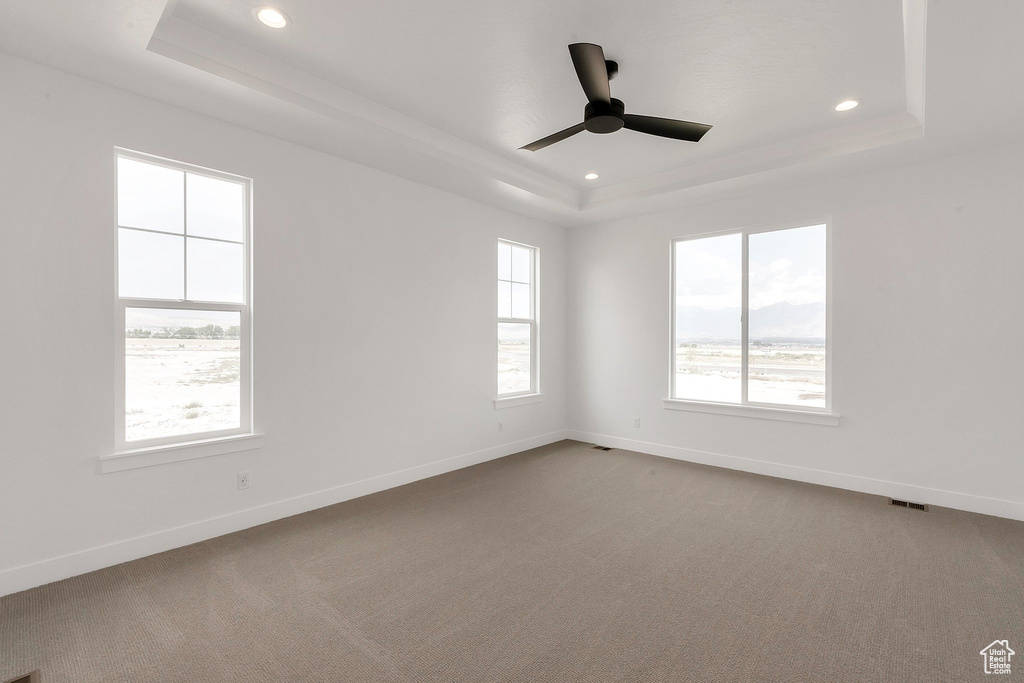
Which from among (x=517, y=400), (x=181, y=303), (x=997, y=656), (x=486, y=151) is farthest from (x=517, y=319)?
(x=997, y=656)

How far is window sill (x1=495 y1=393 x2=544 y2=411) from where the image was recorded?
5.12 m

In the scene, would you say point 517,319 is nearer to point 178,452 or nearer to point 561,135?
point 561,135

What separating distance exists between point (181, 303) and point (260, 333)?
0.49 m

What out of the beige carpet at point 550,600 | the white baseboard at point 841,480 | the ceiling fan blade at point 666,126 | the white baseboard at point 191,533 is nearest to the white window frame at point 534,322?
the white baseboard at point 841,480

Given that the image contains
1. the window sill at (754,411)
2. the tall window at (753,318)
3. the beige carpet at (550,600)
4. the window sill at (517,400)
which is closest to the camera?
the beige carpet at (550,600)

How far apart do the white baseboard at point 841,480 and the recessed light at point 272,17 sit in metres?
4.83

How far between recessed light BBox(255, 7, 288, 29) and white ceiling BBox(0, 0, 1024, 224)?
0.04 meters

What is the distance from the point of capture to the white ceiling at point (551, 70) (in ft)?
7.42

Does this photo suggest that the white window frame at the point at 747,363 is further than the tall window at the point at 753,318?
No

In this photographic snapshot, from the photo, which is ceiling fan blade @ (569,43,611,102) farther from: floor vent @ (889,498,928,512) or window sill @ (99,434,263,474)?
floor vent @ (889,498,928,512)

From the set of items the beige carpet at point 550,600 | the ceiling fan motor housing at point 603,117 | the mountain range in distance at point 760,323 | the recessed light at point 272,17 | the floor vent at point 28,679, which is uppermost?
the recessed light at point 272,17

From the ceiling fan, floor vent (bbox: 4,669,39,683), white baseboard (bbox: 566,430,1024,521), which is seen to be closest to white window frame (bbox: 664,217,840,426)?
white baseboard (bbox: 566,430,1024,521)

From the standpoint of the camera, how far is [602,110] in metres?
2.60

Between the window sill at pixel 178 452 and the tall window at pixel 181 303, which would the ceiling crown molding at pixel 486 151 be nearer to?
the tall window at pixel 181 303
